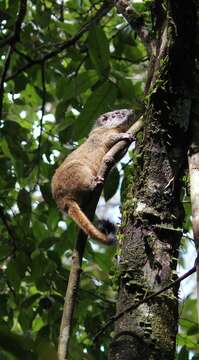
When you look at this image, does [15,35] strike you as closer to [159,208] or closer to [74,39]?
[74,39]

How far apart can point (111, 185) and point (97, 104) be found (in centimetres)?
54

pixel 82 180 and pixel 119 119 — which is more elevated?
pixel 119 119

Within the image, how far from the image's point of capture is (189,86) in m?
2.29

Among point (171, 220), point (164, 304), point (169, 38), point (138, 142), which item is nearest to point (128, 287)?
point (164, 304)

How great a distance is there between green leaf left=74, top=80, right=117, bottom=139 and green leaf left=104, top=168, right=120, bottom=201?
14.5 inches

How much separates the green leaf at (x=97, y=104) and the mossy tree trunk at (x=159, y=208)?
890 millimetres

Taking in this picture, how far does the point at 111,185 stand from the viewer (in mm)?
3623

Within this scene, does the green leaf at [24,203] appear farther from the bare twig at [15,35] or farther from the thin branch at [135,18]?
the thin branch at [135,18]

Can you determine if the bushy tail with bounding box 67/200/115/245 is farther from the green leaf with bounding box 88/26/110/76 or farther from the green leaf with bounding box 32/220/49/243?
the green leaf with bounding box 32/220/49/243

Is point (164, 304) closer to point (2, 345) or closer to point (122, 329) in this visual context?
point (122, 329)

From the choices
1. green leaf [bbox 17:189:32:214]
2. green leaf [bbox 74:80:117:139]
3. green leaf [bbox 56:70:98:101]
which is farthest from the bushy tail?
green leaf [bbox 56:70:98:101]

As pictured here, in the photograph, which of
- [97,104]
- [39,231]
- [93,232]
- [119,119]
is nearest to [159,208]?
[93,232]

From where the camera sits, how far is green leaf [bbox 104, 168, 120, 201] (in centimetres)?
360

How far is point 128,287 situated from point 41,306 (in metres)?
2.23
